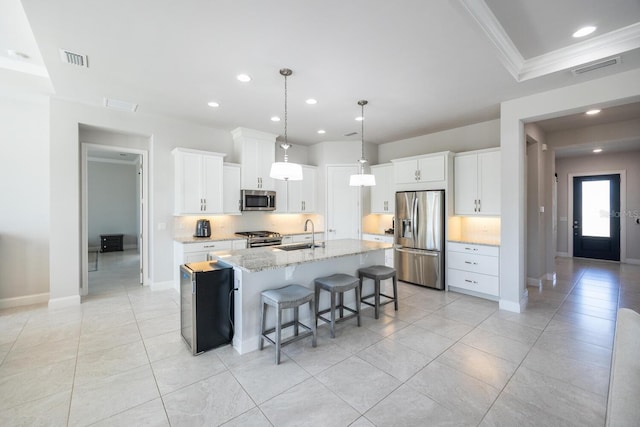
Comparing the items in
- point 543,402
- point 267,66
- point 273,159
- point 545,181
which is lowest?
point 543,402

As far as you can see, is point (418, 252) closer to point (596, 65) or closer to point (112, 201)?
point (596, 65)

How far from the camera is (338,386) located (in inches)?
89.6

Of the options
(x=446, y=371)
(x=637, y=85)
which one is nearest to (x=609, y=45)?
(x=637, y=85)

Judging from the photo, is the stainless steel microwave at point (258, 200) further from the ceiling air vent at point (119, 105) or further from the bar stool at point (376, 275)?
the bar stool at point (376, 275)

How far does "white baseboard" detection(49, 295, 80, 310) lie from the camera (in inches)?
156

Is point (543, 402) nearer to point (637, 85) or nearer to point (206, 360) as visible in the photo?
point (206, 360)

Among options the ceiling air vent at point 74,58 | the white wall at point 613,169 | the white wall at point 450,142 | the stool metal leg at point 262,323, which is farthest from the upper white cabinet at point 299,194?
the white wall at point 613,169

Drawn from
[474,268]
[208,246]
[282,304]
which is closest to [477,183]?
[474,268]

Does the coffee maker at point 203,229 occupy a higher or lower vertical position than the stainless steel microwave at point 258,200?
lower

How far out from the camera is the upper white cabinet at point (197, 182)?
4.76 meters

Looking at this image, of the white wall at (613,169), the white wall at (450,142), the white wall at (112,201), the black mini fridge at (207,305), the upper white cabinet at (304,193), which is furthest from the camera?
the white wall at (112,201)

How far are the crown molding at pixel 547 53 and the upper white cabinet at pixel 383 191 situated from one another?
2.91 metres

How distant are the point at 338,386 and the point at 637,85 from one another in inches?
173

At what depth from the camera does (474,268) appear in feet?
14.8
